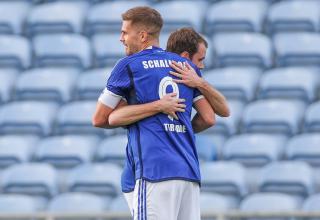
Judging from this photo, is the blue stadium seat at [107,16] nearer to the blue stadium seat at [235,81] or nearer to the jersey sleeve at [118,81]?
the blue stadium seat at [235,81]

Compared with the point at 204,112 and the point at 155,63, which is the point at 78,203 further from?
the point at 155,63

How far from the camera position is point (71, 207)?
10359mm

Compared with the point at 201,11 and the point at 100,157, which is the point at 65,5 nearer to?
the point at 201,11

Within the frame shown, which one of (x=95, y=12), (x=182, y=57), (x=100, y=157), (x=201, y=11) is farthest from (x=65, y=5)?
(x=182, y=57)

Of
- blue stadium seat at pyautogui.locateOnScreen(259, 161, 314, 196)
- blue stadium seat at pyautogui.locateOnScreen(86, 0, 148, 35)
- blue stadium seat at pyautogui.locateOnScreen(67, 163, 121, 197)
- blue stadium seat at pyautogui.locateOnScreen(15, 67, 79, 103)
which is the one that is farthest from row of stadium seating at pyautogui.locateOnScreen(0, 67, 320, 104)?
blue stadium seat at pyautogui.locateOnScreen(67, 163, 121, 197)

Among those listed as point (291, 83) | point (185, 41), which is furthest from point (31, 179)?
point (185, 41)

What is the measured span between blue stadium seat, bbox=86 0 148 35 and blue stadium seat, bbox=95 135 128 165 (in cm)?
170

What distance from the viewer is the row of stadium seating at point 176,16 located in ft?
38.4

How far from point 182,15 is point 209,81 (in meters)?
1.02

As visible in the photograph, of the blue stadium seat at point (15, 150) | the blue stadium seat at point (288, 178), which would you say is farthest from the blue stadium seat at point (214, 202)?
the blue stadium seat at point (15, 150)

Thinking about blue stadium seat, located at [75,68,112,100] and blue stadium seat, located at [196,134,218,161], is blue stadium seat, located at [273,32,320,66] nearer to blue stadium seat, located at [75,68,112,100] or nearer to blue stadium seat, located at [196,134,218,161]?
blue stadium seat, located at [196,134,218,161]

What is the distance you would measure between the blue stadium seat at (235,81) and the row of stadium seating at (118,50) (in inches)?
10.3

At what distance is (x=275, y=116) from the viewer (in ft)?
35.6

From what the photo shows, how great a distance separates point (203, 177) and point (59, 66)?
8.19 ft
